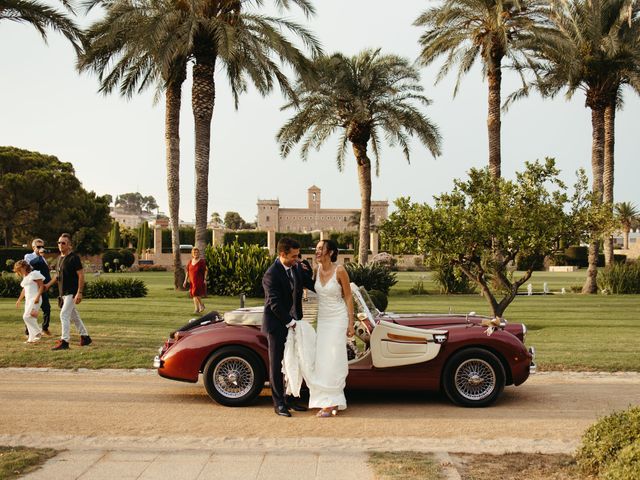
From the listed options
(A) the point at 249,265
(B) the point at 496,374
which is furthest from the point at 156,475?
(A) the point at 249,265

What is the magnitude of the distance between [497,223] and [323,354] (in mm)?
8756

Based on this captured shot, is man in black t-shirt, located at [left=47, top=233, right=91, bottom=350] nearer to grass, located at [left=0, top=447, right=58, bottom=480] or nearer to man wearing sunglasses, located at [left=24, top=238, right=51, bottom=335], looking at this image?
man wearing sunglasses, located at [left=24, top=238, right=51, bottom=335]

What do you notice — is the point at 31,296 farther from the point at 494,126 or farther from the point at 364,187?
the point at 364,187

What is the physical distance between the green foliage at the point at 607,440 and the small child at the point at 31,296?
903cm

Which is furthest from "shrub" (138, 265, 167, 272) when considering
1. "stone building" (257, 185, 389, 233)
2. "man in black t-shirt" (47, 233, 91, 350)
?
"stone building" (257, 185, 389, 233)

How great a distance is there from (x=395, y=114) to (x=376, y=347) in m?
23.4

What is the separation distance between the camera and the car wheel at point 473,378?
7.08 meters

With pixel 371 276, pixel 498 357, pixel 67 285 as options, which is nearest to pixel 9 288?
pixel 371 276

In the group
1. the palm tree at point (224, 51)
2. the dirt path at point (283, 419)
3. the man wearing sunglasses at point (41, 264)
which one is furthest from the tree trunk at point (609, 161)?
the man wearing sunglasses at point (41, 264)

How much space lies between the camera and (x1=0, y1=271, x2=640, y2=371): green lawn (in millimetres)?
9984

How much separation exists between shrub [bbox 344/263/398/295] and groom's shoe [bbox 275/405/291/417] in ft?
59.5

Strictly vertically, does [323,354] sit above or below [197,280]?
below

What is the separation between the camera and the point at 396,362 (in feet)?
23.1

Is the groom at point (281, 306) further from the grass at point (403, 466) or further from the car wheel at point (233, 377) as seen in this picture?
the grass at point (403, 466)
